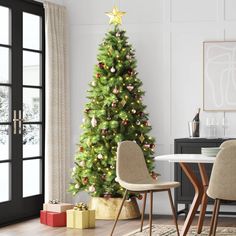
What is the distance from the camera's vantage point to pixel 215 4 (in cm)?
839

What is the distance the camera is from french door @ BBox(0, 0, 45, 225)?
25.3 feet

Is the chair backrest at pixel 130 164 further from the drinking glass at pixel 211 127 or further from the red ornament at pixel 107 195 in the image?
the drinking glass at pixel 211 127

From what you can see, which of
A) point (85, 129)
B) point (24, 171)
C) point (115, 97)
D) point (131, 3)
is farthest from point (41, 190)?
point (131, 3)

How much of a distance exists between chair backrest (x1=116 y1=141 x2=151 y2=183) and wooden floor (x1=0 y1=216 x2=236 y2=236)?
0.58 meters

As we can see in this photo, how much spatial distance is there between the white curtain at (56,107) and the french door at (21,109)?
4.3 inches

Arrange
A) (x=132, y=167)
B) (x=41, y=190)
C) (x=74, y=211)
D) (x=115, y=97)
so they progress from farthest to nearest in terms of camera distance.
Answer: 1. (x=41, y=190)
2. (x=115, y=97)
3. (x=74, y=211)
4. (x=132, y=167)

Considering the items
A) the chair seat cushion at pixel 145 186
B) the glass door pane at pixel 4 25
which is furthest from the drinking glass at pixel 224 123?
the glass door pane at pixel 4 25

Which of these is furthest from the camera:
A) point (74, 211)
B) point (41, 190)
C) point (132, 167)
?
point (41, 190)

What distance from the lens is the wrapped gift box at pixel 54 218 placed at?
754 centimetres

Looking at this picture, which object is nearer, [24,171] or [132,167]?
[132,167]

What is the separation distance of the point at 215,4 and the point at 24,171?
115 inches

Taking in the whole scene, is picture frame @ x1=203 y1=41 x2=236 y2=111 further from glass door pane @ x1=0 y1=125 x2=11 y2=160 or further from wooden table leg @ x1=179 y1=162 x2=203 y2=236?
glass door pane @ x1=0 y1=125 x2=11 y2=160

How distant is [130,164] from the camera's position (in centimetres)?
690

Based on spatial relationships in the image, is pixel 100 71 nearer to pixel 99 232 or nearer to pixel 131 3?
pixel 131 3
